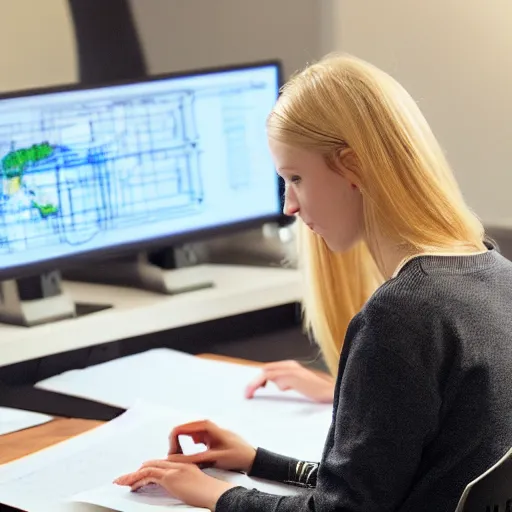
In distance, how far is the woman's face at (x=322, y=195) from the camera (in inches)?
50.1

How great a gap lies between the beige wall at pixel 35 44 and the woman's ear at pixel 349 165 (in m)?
1.00

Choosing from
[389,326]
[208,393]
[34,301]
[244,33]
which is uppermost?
[244,33]

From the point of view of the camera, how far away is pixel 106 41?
2.21 meters

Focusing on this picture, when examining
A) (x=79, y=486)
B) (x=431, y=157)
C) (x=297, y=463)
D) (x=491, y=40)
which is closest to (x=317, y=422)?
(x=297, y=463)

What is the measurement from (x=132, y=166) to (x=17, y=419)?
538 mm

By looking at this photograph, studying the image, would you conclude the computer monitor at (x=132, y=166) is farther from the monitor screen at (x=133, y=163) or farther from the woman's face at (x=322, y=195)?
the woman's face at (x=322, y=195)

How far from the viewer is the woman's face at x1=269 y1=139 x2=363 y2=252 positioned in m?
1.27

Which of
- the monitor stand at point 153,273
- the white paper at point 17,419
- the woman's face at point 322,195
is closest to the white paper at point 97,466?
the white paper at point 17,419

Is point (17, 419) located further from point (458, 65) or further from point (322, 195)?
point (458, 65)

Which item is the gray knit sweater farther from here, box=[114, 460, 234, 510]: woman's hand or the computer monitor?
the computer monitor

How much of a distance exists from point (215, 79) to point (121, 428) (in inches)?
29.9

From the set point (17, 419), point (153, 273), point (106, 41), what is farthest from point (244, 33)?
point (17, 419)

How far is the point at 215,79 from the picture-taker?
2.04m

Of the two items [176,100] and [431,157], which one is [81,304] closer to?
[176,100]
